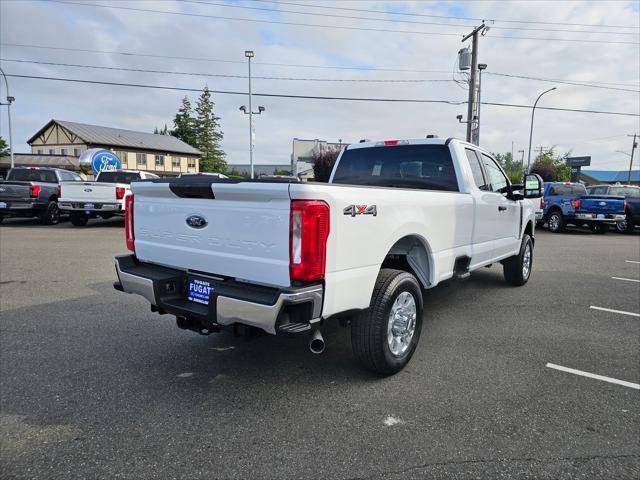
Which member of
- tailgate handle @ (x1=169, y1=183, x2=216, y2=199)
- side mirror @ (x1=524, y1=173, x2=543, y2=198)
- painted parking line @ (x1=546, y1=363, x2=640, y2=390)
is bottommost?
painted parking line @ (x1=546, y1=363, x2=640, y2=390)

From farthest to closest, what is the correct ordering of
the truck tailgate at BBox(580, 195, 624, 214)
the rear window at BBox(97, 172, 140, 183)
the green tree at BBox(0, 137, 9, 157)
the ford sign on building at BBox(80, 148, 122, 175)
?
the green tree at BBox(0, 137, 9, 157) → the ford sign on building at BBox(80, 148, 122, 175) → the rear window at BBox(97, 172, 140, 183) → the truck tailgate at BBox(580, 195, 624, 214)

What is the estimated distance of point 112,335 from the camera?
14.5 feet

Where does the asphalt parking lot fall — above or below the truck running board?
below

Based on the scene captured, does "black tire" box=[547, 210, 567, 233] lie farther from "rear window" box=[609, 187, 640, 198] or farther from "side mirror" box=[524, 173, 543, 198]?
"side mirror" box=[524, 173, 543, 198]

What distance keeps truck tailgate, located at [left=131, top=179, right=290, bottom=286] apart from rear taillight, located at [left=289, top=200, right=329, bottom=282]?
1.9 inches

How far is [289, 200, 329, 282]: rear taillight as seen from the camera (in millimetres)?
2650

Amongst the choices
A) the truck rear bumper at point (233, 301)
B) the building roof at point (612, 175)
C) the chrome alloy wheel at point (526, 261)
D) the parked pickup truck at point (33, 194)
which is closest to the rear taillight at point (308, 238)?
the truck rear bumper at point (233, 301)

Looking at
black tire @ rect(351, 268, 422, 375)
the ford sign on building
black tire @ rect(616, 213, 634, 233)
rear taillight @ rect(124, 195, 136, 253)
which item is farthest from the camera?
the ford sign on building

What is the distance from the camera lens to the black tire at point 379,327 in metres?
3.26

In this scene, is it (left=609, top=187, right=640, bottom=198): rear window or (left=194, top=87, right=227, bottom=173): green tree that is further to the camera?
(left=194, top=87, right=227, bottom=173): green tree

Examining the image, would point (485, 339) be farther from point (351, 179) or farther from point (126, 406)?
point (126, 406)

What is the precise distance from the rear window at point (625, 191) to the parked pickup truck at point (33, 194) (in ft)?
61.0

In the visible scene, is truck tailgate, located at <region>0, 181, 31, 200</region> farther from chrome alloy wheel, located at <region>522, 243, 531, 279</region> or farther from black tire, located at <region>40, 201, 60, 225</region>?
chrome alloy wheel, located at <region>522, 243, 531, 279</region>

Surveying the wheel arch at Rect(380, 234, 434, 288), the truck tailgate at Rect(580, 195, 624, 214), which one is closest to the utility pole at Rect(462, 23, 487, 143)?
the truck tailgate at Rect(580, 195, 624, 214)
